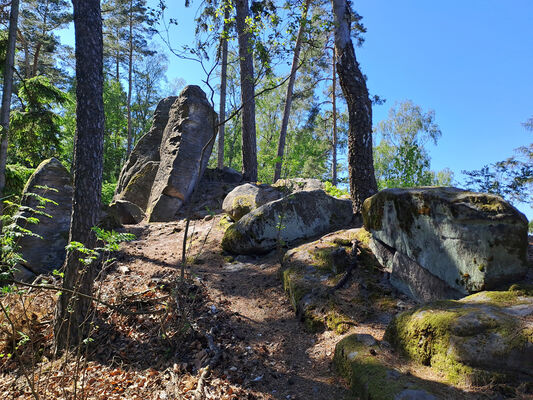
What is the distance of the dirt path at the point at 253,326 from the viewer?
3296 mm

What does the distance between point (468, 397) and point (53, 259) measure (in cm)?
764

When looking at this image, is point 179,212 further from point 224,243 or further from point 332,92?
point 332,92

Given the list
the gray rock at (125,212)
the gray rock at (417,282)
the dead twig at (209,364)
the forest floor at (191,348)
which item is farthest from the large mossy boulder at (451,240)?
the gray rock at (125,212)

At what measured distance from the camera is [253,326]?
4512 millimetres

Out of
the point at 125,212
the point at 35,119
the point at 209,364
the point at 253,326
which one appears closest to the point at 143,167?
the point at 125,212

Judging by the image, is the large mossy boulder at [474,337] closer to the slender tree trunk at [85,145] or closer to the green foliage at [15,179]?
the slender tree trunk at [85,145]

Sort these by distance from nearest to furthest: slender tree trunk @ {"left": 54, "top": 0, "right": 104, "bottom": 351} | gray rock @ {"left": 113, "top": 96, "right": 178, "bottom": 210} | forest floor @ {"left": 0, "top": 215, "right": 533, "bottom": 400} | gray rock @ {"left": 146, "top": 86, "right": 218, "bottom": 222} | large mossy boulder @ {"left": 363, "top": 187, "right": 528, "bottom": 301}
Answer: forest floor @ {"left": 0, "top": 215, "right": 533, "bottom": 400}
large mossy boulder @ {"left": 363, "top": 187, "right": 528, "bottom": 301}
slender tree trunk @ {"left": 54, "top": 0, "right": 104, "bottom": 351}
gray rock @ {"left": 146, "top": 86, "right": 218, "bottom": 222}
gray rock @ {"left": 113, "top": 96, "right": 178, "bottom": 210}

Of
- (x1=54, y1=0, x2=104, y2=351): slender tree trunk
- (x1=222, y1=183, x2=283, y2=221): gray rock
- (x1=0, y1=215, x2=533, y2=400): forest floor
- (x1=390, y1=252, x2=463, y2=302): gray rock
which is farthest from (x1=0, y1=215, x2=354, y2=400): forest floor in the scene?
(x1=222, y1=183, x2=283, y2=221): gray rock

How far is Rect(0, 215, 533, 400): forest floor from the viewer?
327 cm

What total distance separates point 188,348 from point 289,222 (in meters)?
3.30

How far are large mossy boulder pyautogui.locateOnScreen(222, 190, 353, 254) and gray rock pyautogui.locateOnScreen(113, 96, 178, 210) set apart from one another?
21.7 ft

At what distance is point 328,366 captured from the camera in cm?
346

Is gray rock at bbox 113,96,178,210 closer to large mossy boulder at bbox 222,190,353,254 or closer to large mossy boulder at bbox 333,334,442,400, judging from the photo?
large mossy boulder at bbox 222,190,353,254

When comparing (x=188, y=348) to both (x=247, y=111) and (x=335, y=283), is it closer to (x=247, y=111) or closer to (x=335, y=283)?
(x=335, y=283)
